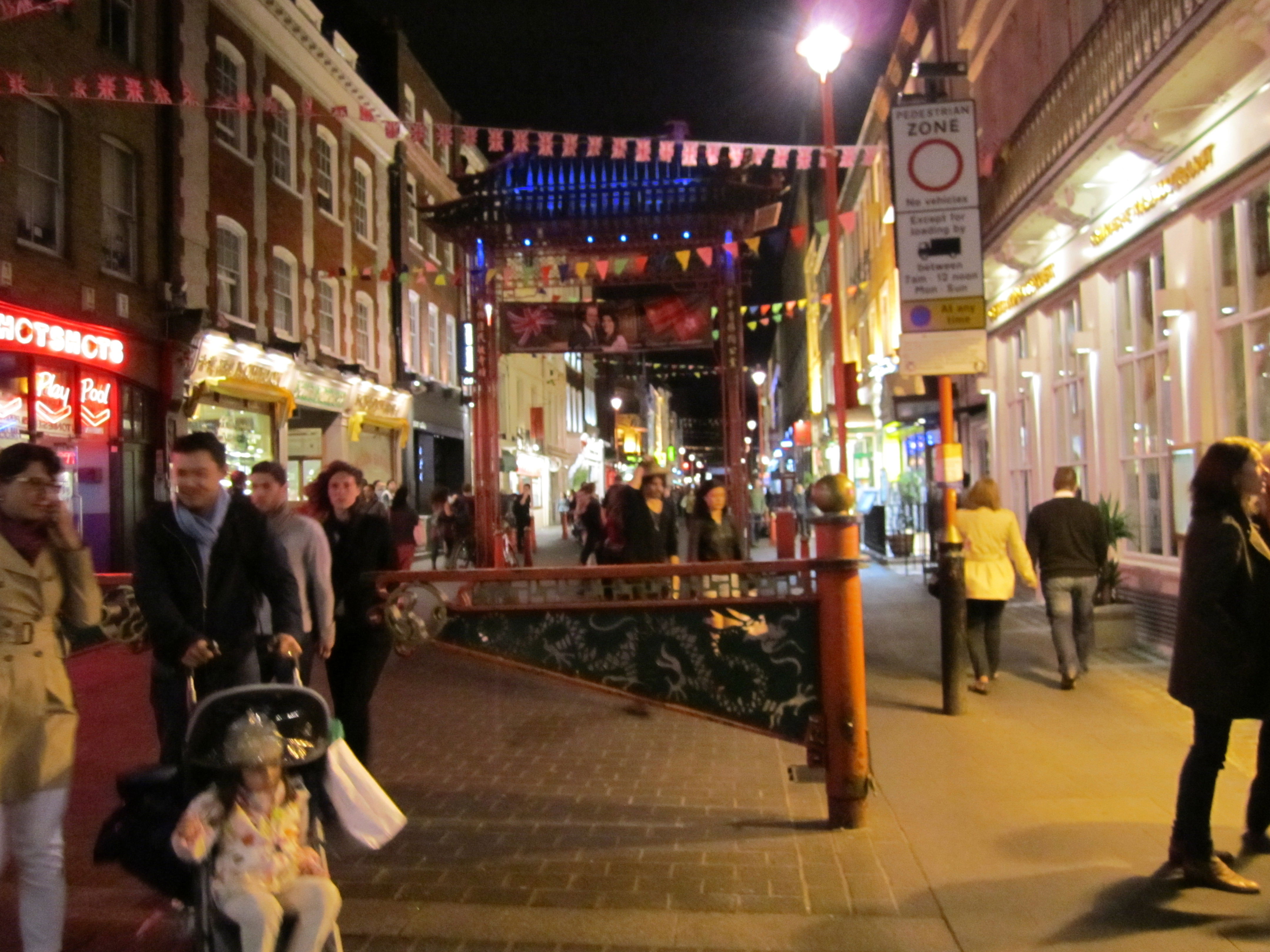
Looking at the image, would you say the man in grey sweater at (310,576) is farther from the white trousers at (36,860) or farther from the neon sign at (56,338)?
the neon sign at (56,338)

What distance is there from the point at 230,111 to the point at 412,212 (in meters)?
9.02

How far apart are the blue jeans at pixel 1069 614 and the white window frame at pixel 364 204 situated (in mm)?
19048

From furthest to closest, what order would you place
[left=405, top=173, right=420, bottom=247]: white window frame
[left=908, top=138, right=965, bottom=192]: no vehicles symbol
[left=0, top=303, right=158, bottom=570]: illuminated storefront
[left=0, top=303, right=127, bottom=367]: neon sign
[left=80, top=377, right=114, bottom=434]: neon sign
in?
[left=405, top=173, right=420, bottom=247]: white window frame, [left=80, top=377, right=114, bottom=434]: neon sign, [left=0, top=303, right=158, bottom=570]: illuminated storefront, [left=0, top=303, right=127, bottom=367]: neon sign, [left=908, top=138, right=965, bottom=192]: no vehicles symbol

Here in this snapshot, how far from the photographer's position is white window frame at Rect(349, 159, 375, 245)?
77.8 ft


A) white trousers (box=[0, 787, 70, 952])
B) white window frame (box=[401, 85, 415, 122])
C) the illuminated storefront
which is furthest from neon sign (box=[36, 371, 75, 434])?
white window frame (box=[401, 85, 415, 122])

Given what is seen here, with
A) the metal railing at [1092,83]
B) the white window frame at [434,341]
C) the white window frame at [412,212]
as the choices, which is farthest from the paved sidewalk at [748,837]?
the white window frame at [434,341]

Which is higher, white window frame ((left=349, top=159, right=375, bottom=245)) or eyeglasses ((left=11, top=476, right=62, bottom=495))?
white window frame ((left=349, top=159, right=375, bottom=245))

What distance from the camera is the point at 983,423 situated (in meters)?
16.6

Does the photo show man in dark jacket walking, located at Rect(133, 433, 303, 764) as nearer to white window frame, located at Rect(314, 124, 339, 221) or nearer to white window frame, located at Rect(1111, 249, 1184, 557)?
white window frame, located at Rect(1111, 249, 1184, 557)

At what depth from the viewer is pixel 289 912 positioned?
10.5 feet

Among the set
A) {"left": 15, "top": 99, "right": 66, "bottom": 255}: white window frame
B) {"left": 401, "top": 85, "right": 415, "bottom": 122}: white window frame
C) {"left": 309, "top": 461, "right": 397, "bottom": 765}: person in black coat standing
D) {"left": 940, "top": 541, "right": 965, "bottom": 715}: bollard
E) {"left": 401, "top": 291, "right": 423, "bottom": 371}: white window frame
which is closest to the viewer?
{"left": 309, "top": 461, "right": 397, "bottom": 765}: person in black coat standing

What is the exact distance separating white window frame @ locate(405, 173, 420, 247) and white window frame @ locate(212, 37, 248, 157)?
7.63 metres

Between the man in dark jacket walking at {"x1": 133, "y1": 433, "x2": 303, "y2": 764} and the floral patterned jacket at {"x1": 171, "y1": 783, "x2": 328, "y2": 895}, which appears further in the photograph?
the man in dark jacket walking at {"x1": 133, "y1": 433, "x2": 303, "y2": 764}

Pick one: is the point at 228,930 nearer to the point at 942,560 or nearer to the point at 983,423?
the point at 942,560
